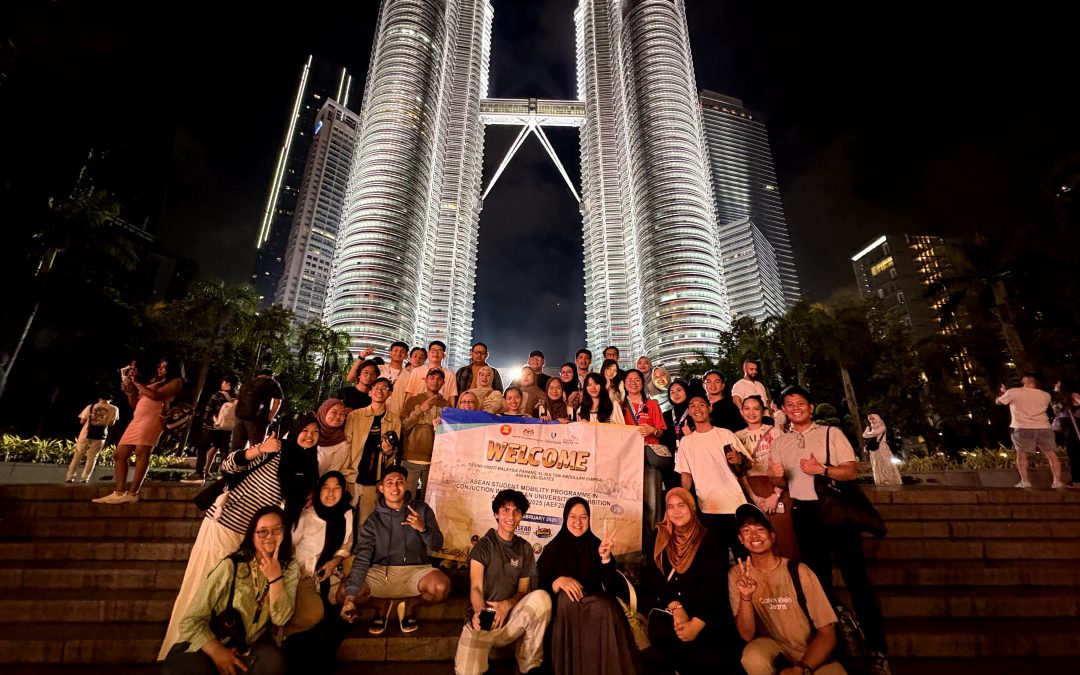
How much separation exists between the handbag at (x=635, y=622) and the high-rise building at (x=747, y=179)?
140597mm

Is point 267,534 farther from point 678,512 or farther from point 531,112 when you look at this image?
point 531,112

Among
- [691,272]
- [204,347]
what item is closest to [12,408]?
[204,347]

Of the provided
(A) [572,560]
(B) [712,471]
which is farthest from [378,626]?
(B) [712,471]

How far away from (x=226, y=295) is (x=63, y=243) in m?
11.8

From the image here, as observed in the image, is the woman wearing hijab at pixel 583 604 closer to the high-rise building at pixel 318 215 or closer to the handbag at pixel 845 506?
the handbag at pixel 845 506

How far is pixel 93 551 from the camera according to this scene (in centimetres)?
515

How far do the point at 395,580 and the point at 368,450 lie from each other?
1604 millimetres

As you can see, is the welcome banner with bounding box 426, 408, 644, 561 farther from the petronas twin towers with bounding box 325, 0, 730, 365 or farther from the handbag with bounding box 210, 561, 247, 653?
the petronas twin towers with bounding box 325, 0, 730, 365

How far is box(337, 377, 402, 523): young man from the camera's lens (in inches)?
202

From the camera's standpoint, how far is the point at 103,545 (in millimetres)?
5176

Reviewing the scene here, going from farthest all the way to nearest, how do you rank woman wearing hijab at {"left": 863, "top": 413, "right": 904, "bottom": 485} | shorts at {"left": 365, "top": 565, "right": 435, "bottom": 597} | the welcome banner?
woman wearing hijab at {"left": 863, "top": 413, "right": 904, "bottom": 485} < the welcome banner < shorts at {"left": 365, "top": 565, "right": 435, "bottom": 597}

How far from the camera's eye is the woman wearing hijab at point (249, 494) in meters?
3.74

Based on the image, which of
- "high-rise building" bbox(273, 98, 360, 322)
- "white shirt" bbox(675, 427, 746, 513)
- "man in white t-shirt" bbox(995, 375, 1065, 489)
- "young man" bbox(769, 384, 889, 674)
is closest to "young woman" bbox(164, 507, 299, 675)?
"white shirt" bbox(675, 427, 746, 513)

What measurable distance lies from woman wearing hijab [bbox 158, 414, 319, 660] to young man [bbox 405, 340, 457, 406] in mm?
2326
